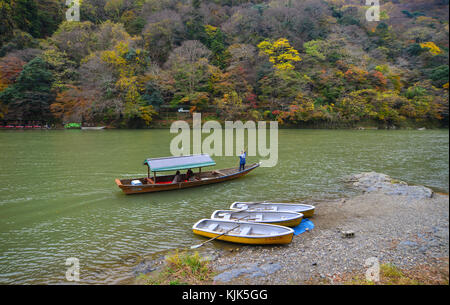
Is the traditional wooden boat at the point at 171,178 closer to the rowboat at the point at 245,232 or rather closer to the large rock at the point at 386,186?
the rowboat at the point at 245,232

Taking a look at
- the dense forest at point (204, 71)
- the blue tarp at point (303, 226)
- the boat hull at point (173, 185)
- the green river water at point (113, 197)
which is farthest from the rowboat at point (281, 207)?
the dense forest at point (204, 71)

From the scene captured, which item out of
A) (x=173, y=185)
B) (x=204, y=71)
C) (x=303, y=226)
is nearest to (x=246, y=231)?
(x=303, y=226)

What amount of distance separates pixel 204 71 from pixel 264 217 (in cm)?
4454

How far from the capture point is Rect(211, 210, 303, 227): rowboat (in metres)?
9.52

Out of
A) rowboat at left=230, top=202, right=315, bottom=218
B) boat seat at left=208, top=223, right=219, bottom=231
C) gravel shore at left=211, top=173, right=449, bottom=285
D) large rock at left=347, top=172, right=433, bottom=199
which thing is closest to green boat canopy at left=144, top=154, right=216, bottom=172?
rowboat at left=230, top=202, right=315, bottom=218

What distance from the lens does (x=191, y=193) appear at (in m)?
14.4

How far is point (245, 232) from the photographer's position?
29.3 ft

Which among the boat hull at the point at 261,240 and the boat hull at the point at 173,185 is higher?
the boat hull at the point at 173,185

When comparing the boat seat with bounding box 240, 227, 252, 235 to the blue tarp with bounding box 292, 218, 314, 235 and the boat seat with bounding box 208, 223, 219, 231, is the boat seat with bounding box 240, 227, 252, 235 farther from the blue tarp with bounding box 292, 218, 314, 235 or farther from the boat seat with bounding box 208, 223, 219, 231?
the blue tarp with bounding box 292, 218, 314, 235

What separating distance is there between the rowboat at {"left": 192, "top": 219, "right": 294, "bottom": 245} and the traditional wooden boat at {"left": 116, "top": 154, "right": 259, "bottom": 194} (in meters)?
5.14

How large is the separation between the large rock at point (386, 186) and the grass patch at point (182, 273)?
1147 cm

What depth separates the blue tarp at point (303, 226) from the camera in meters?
9.66

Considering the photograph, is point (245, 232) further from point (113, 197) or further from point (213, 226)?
point (113, 197)
